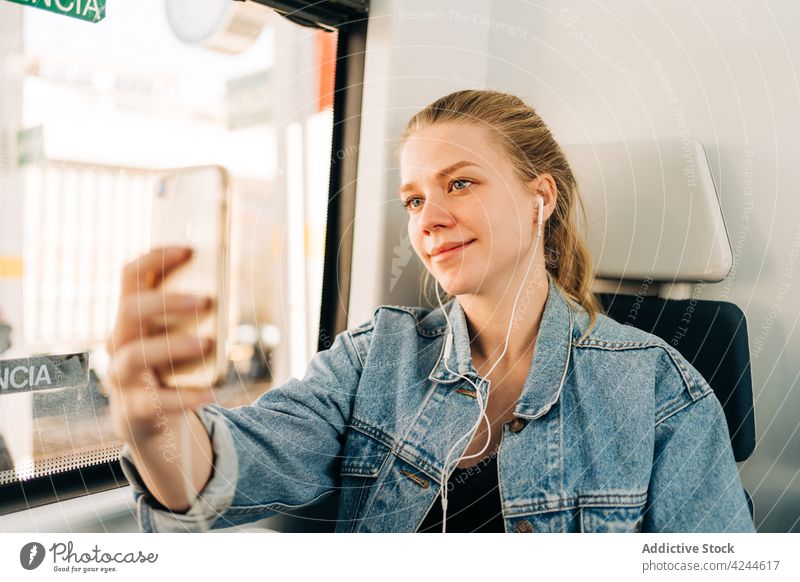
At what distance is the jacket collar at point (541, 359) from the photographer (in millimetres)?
547

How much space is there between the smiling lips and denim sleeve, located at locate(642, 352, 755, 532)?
236 mm

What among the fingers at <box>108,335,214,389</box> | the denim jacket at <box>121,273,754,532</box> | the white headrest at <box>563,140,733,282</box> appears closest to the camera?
the fingers at <box>108,335,214,389</box>

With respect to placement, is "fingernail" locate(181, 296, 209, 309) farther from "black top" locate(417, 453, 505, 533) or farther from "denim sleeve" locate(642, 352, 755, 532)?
"denim sleeve" locate(642, 352, 755, 532)

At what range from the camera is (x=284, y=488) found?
519 mm

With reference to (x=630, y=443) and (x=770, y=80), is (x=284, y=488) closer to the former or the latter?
(x=630, y=443)

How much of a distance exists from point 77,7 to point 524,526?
0.62 meters

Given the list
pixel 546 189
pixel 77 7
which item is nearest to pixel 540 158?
pixel 546 189

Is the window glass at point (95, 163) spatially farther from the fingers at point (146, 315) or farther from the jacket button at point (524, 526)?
the jacket button at point (524, 526)

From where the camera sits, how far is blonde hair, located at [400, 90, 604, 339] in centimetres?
56

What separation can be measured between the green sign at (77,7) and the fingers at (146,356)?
0.31m

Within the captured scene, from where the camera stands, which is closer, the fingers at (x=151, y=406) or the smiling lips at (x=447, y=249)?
the fingers at (x=151, y=406)

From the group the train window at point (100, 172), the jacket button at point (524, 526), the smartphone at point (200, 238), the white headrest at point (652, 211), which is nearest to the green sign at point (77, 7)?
the train window at point (100, 172)

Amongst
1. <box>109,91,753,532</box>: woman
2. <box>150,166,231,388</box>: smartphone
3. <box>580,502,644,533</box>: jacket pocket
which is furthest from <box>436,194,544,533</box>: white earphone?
<box>150,166,231,388</box>: smartphone

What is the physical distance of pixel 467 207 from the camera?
21.4 inches
